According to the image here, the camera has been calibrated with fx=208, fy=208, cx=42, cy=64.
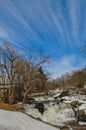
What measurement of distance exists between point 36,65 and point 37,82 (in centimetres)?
398

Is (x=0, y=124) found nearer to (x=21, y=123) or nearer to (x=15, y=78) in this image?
(x=21, y=123)

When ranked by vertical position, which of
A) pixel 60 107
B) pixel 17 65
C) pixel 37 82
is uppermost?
pixel 17 65

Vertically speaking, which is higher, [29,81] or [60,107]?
[29,81]

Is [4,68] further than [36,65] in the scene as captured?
No

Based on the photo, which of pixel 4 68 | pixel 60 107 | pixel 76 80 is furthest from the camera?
pixel 76 80

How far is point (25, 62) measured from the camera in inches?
1549

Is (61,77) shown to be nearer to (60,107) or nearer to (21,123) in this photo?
(60,107)

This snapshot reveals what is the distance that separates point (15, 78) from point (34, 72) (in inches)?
145

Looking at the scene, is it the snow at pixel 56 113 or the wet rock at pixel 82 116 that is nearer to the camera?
the wet rock at pixel 82 116

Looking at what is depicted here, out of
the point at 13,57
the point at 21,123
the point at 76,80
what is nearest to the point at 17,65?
the point at 13,57

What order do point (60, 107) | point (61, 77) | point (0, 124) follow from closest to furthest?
point (0, 124), point (60, 107), point (61, 77)

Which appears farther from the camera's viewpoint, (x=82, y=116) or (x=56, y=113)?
(x=56, y=113)

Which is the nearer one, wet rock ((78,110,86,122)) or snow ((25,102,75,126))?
wet rock ((78,110,86,122))

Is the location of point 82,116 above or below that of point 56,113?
above
